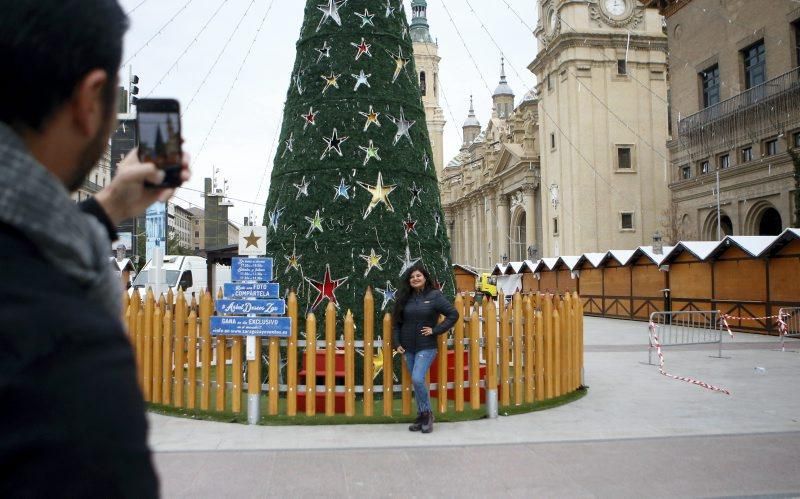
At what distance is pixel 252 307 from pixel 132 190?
6520mm

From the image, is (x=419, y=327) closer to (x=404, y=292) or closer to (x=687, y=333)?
(x=404, y=292)

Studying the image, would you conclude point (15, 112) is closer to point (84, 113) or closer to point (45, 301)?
point (84, 113)

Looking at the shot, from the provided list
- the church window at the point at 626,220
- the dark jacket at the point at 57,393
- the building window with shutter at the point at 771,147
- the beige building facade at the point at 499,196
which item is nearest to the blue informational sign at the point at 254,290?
the dark jacket at the point at 57,393

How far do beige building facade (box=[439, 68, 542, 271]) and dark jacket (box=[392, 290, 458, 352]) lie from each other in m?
37.4

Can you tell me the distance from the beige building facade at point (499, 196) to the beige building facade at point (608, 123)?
5.23 m

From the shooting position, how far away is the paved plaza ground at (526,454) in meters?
5.49

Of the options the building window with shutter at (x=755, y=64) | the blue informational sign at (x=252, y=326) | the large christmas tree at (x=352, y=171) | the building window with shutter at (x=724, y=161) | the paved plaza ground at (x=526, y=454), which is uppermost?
the building window with shutter at (x=755, y=64)

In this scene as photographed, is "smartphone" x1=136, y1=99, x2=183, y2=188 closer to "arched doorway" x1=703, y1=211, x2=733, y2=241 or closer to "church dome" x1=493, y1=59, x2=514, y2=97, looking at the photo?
"arched doorway" x1=703, y1=211, x2=733, y2=241

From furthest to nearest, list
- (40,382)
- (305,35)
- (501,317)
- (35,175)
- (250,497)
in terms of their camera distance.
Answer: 1. (305,35)
2. (501,317)
3. (250,497)
4. (35,175)
5. (40,382)

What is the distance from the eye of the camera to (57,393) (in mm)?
803

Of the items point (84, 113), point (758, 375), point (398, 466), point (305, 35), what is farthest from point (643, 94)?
point (84, 113)

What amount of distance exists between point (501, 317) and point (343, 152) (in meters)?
2.96

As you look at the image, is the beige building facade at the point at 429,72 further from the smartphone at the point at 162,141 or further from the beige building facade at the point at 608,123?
the smartphone at the point at 162,141

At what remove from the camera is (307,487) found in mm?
5469
